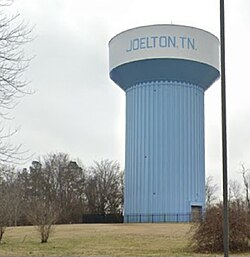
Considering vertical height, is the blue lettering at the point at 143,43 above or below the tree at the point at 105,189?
above

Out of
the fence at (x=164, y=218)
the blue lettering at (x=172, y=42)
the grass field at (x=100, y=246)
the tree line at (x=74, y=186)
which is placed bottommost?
the grass field at (x=100, y=246)

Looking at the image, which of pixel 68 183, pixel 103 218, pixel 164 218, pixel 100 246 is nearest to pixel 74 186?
pixel 68 183

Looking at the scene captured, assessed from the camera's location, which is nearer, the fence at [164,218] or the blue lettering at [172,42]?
the fence at [164,218]

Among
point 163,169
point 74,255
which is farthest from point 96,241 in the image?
point 163,169

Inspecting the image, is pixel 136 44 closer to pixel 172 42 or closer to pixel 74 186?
pixel 172 42

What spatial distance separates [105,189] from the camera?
75812mm

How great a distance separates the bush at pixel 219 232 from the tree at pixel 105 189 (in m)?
46.8

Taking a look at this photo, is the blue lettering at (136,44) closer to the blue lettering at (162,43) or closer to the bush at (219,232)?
the blue lettering at (162,43)

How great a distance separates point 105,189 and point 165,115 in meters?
26.3

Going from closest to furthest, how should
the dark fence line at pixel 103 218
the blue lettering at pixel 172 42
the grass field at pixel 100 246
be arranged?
the grass field at pixel 100 246, the blue lettering at pixel 172 42, the dark fence line at pixel 103 218

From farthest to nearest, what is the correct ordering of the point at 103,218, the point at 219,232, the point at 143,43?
the point at 103,218 → the point at 143,43 → the point at 219,232

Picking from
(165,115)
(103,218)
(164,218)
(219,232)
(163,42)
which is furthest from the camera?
(103,218)

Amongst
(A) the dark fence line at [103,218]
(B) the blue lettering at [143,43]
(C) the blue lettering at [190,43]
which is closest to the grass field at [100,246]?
(B) the blue lettering at [143,43]

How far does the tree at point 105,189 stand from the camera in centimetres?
7281
